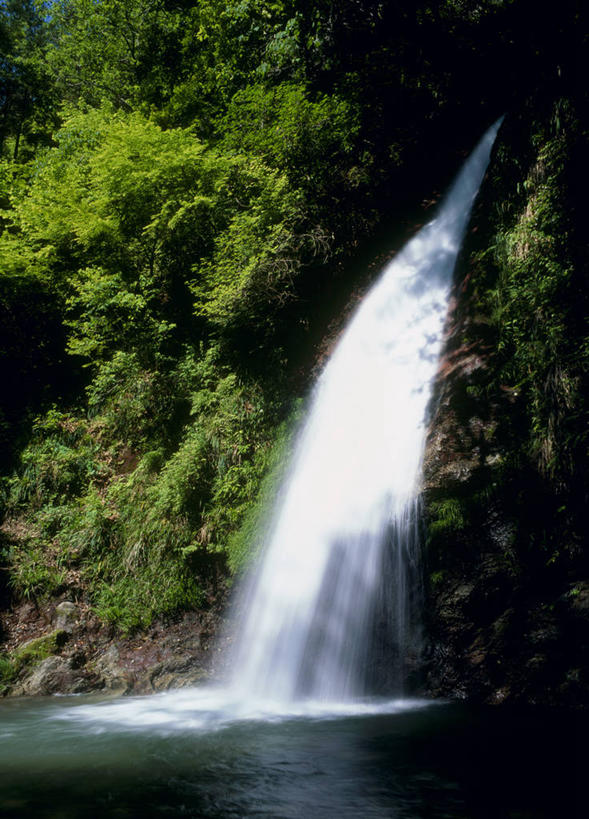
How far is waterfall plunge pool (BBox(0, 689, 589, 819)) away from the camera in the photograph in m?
2.67

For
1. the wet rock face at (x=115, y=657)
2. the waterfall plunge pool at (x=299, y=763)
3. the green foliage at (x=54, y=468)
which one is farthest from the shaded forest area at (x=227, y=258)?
the waterfall plunge pool at (x=299, y=763)

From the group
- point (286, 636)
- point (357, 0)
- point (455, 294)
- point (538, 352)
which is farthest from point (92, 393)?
point (357, 0)

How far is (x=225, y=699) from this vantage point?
199 inches

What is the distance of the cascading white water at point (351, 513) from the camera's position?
485 cm

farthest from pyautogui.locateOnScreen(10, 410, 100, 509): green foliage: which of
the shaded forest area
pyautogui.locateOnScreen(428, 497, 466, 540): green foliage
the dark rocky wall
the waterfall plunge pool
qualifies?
the dark rocky wall

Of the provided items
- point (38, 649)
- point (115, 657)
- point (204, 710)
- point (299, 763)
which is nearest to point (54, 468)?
point (38, 649)

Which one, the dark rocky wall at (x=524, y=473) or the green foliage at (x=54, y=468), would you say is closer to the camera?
the dark rocky wall at (x=524, y=473)

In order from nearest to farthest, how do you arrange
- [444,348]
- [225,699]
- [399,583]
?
[399,583], [225,699], [444,348]

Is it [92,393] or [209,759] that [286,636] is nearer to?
[209,759]

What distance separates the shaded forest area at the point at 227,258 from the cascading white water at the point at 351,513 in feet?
1.96

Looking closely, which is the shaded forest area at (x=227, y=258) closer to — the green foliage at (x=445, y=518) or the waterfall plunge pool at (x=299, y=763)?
the green foliage at (x=445, y=518)

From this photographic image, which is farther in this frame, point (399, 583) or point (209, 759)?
point (399, 583)

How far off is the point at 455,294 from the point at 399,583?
3491mm

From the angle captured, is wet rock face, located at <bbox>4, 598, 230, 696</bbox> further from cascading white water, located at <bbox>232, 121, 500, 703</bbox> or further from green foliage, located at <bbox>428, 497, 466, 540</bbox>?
green foliage, located at <bbox>428, 497, 466, 540</bbox>
